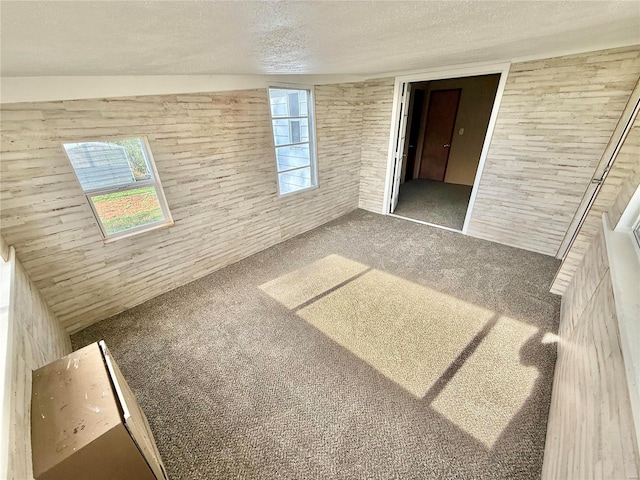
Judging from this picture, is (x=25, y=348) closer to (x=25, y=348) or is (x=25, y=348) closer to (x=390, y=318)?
(x=25, y=348)

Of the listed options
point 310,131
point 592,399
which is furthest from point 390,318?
point 310,131

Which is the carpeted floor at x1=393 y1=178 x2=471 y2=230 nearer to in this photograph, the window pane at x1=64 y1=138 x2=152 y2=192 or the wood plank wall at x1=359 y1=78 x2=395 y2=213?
the wood plank wall at x1=359 y1=78 x2=395 y2=213

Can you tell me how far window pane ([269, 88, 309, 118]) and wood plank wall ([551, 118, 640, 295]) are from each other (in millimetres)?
3154

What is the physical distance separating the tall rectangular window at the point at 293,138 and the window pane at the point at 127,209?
4.80ft

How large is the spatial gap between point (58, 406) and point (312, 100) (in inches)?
141

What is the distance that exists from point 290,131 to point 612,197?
336cm

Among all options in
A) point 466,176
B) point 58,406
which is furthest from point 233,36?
point 466,176

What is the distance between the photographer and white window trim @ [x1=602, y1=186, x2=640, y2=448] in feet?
2.81

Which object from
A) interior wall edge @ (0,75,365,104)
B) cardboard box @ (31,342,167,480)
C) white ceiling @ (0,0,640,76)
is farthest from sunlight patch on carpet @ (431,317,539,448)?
interior wall edge @ (0,75,365,104)

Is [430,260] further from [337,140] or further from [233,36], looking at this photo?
[233,36]

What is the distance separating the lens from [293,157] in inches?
144

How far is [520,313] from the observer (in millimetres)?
2314

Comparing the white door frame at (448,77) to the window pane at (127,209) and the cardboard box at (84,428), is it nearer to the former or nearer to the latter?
the window pane at (127,209)

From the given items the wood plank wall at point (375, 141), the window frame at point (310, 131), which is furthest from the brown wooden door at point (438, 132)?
the window frame at point (310, 131)
